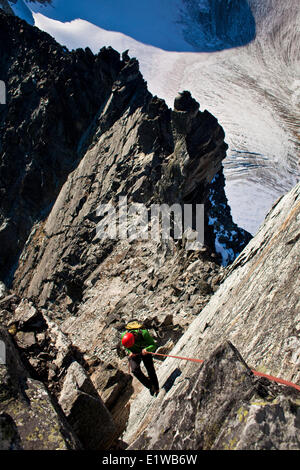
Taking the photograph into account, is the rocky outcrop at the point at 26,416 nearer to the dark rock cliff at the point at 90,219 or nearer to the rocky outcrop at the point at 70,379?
the dark rock cliff at the point at 90,219

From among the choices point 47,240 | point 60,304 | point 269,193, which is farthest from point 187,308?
point 269,193

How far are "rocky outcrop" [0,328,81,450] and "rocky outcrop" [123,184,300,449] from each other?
115 centimetres

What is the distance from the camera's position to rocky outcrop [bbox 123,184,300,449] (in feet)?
10.8

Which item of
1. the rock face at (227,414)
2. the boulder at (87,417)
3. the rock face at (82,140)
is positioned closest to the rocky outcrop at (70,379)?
the boulder at (87,417)

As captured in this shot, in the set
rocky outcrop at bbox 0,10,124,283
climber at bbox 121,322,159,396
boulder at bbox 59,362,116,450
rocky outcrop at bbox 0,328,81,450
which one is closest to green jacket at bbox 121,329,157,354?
climber at bbox 121,322,159,396

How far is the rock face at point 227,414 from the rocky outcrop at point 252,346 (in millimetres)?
10

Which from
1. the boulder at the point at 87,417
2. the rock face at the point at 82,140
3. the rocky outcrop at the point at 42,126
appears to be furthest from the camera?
the rocky outcrop at the point at 42,126

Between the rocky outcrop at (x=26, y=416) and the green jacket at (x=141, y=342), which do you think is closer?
the rocky outcrop at (x=26, y=416)

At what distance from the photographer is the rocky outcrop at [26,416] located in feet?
12.4

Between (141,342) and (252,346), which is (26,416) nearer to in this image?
(141,342)

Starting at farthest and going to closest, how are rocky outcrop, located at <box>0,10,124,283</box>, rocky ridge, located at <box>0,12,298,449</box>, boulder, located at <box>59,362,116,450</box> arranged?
rocky outcrop, located at <box>0,10,124,283</box> → rocky ridge, located at <box>0,12,298,449</box> → boulder, located at <box>59,362,116,450</box>

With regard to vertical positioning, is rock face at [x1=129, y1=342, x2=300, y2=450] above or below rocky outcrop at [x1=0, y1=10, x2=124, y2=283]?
below

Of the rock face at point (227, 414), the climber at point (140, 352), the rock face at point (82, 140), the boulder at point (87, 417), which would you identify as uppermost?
the rock face at point (82, 140)

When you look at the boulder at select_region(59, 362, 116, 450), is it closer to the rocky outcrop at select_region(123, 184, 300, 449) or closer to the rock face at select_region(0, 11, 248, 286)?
the rocky outcrop at select_region(123, 184, 300, 449)
